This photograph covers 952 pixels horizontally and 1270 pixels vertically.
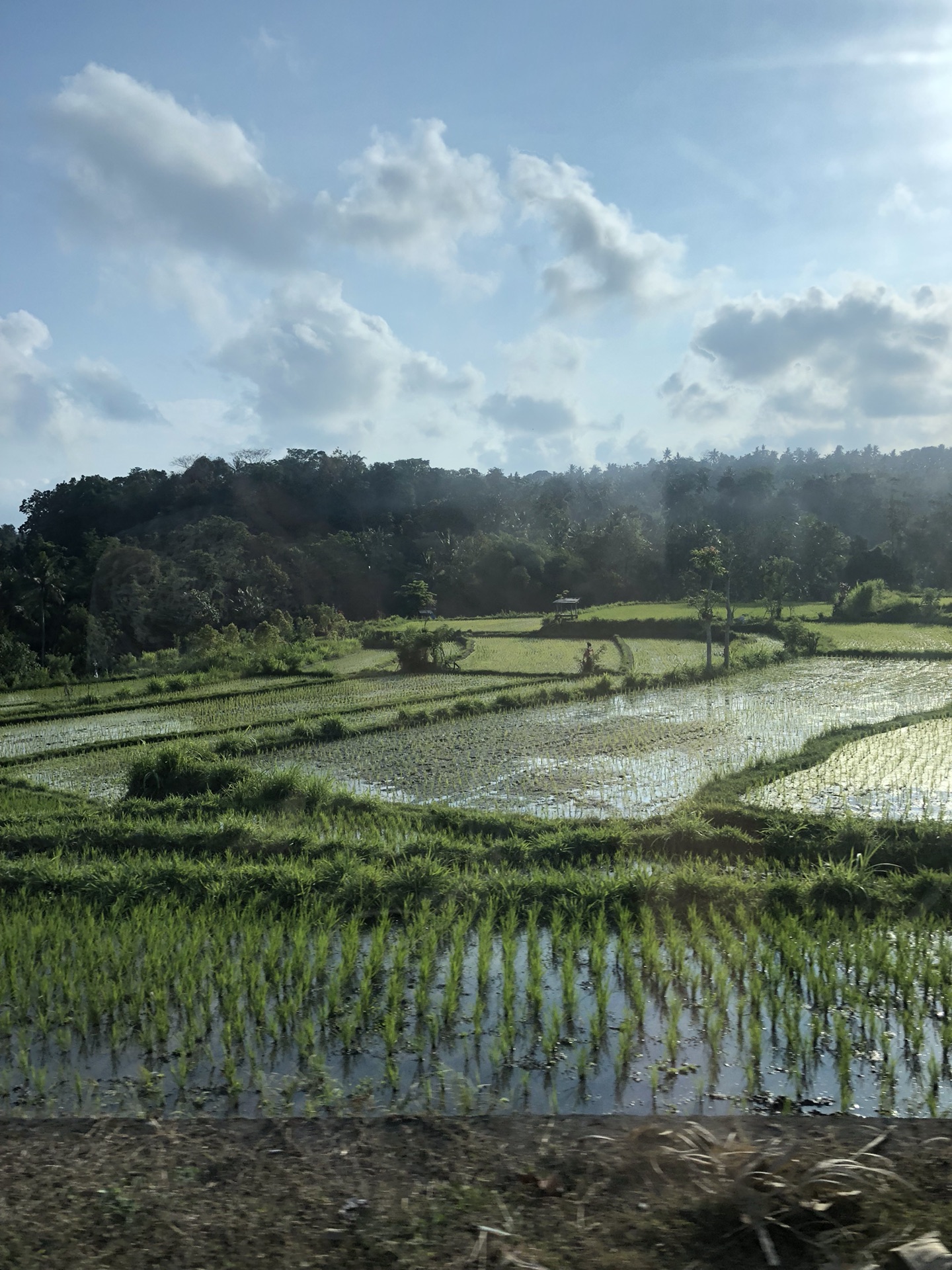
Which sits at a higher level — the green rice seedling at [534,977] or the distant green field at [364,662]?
the distant green field at [364,662]

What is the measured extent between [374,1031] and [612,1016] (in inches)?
40.5

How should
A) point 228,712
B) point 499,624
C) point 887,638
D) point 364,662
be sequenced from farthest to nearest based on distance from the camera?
point 499,624, point 887,638, point 364,662, point 228,712

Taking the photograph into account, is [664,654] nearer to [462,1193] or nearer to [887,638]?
[887,638]

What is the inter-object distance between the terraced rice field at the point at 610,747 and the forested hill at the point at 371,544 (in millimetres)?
18269

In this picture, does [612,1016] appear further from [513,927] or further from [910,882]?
[910,882]

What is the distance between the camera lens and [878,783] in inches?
323

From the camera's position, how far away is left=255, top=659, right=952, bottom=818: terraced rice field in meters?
8.34

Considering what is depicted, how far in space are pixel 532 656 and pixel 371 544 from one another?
837 inches

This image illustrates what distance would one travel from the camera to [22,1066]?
357 centimetres

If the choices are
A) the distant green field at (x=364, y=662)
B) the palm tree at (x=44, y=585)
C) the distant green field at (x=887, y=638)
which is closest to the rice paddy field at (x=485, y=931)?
the distant green field at (x=364, y=662)

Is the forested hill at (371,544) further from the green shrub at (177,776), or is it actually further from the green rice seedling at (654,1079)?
the green rice seedling at (654,1079)

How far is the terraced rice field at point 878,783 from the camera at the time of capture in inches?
285

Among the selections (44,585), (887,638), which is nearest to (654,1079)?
(887,638)

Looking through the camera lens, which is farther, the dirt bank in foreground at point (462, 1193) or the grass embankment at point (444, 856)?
the grass embankment at point (444, 856)
